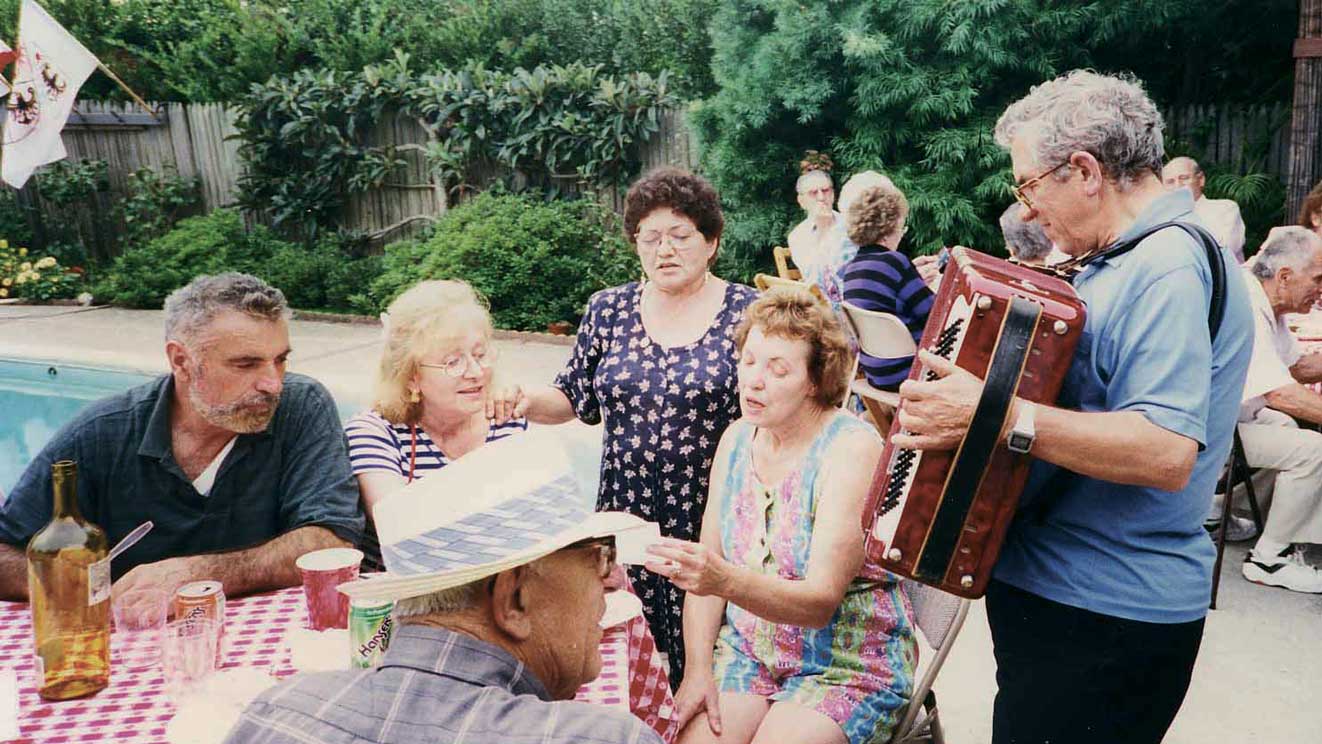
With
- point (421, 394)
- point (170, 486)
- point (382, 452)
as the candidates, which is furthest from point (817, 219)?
point (170, 486)

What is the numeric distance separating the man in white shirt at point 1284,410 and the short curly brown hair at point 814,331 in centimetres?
256

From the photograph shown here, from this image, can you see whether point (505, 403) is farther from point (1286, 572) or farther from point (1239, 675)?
point (1286, 572)

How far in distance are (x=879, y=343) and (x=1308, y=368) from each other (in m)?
2.04

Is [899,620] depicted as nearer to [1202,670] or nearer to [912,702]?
[912,702]

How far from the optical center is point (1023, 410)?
6.00 ft

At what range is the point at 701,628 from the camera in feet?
8.50

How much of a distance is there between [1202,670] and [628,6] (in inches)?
479

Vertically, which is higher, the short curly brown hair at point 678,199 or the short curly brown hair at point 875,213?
the short curly brown hair at point 678,199

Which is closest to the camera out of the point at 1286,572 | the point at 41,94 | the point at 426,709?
the point at 426,709

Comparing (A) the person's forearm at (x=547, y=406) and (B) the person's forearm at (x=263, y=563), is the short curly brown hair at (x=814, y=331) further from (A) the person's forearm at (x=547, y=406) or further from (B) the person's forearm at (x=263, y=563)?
(B) the person's forearm at (x=263, y=563)

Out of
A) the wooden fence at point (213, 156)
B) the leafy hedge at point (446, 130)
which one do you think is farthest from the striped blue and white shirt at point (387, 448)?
the leafy hedge at point (446, 130)

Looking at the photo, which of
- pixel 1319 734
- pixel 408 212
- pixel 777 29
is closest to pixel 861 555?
pixel 1319 734

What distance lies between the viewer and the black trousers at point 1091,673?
6.47 ft

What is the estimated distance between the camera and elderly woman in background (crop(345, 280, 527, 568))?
2.84 meters
